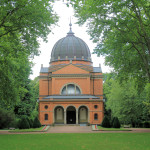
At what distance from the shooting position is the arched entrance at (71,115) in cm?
4953

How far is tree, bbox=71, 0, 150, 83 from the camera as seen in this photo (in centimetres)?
2112

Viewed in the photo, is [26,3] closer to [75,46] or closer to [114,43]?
[114,43]

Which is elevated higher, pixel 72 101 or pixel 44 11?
pixel 44 11

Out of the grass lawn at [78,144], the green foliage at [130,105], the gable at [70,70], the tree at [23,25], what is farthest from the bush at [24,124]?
the green foliage at [130,105]

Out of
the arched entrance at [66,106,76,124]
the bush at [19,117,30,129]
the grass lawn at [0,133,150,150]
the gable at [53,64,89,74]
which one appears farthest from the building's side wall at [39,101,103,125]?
the grass lawn at [0,133,150,150]

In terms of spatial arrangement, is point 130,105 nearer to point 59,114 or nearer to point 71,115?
point 71,115

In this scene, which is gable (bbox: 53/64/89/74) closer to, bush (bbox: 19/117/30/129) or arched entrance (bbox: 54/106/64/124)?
arched entrance (bbox: 54/106/64/124)

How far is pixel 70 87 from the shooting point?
50688 millimetres

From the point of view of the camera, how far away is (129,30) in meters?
22.9

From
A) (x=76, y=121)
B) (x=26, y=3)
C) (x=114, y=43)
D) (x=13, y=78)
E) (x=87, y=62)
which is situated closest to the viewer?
(x=26, y=3)

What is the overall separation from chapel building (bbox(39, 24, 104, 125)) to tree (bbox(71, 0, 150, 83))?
66.6 feet

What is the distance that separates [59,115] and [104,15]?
30426mm

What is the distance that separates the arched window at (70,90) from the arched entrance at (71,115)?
289 cm

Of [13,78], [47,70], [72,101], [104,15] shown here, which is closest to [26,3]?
[104,15]
